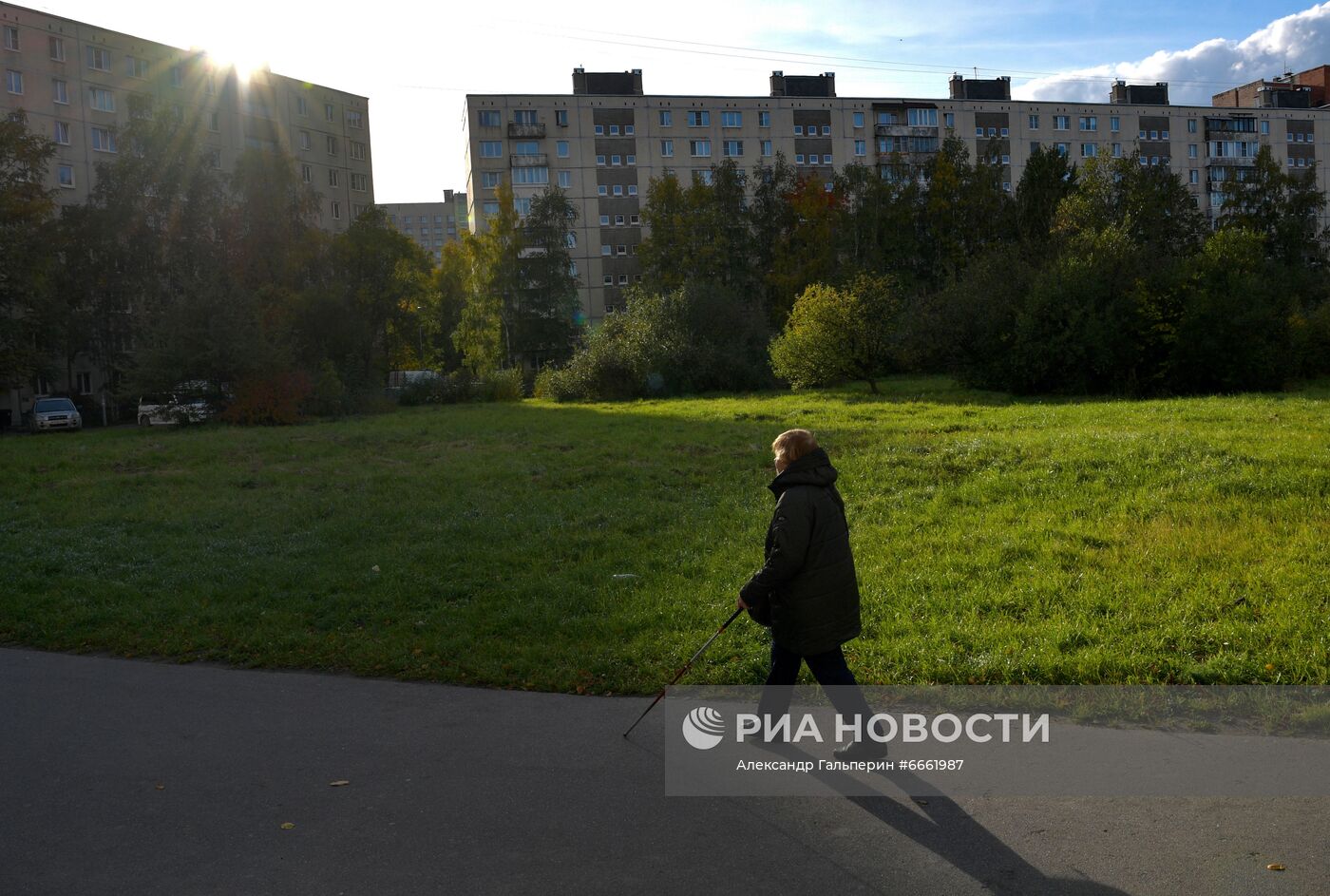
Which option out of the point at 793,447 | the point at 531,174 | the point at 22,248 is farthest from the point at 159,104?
the point at 793,447

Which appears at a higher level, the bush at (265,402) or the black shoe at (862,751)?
the bush at (265,402)

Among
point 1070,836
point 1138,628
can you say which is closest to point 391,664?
point 1070,836

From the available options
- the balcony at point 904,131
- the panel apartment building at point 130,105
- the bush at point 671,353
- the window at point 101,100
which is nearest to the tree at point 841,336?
the bush at point 671,353

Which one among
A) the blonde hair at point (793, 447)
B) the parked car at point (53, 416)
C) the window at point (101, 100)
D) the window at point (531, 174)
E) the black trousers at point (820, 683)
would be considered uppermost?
the window at point (101, 100)

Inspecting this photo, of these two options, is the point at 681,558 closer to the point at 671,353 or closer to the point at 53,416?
the point at 671,353

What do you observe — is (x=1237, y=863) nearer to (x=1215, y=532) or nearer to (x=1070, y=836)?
(x=1070, y=836)

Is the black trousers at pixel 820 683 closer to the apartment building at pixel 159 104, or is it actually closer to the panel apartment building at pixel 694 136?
the apartment building at pixel 159 104

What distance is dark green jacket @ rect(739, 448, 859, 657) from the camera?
572 centimetres

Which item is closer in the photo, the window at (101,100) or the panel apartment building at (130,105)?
the panel apartment building at (130,105)

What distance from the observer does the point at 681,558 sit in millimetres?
11258

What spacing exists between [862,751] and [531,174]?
77.4 m

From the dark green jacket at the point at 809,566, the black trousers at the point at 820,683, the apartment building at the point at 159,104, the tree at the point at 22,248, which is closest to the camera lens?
the dark green jacket at the point at 809,566

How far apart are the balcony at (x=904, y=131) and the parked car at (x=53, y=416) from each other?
61272 millimetres

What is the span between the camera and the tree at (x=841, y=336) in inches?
1427
